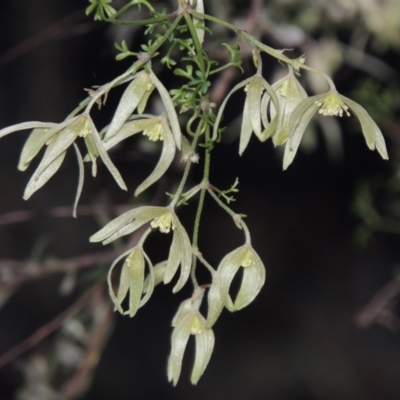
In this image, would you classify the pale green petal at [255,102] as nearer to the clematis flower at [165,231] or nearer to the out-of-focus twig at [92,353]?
the clematis flower at [165,231]

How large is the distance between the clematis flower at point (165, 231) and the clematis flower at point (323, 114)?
103 mm

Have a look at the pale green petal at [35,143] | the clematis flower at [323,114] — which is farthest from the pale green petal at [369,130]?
the pale green petal at [35,143]

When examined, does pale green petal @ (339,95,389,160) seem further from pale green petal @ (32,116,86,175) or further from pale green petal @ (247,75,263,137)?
pale green petal @ (32,116,86,175)

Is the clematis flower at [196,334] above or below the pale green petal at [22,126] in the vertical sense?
below

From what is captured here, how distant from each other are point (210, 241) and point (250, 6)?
1.33 metres

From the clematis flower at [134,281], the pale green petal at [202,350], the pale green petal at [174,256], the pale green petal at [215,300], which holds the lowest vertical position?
the pale green petal at [202,350]

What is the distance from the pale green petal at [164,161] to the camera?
624mm

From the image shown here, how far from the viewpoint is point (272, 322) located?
9.30ft

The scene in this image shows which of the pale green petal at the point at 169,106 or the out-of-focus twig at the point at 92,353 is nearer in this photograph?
the pale green petal at the point at 169,106

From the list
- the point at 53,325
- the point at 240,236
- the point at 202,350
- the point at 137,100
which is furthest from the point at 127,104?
the point at 240,236

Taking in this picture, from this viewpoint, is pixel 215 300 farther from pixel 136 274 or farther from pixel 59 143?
pixel 59 143

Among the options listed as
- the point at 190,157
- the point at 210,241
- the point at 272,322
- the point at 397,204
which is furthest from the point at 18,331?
the point at 190,157

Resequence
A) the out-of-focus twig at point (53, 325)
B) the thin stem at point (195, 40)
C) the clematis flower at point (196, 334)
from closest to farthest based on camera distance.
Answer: the thin stem at point (195, 40)
the clematis flower at point (196, 334)
the out-of-focus twig at point (53, 325)

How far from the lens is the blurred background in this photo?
55.4 inches
